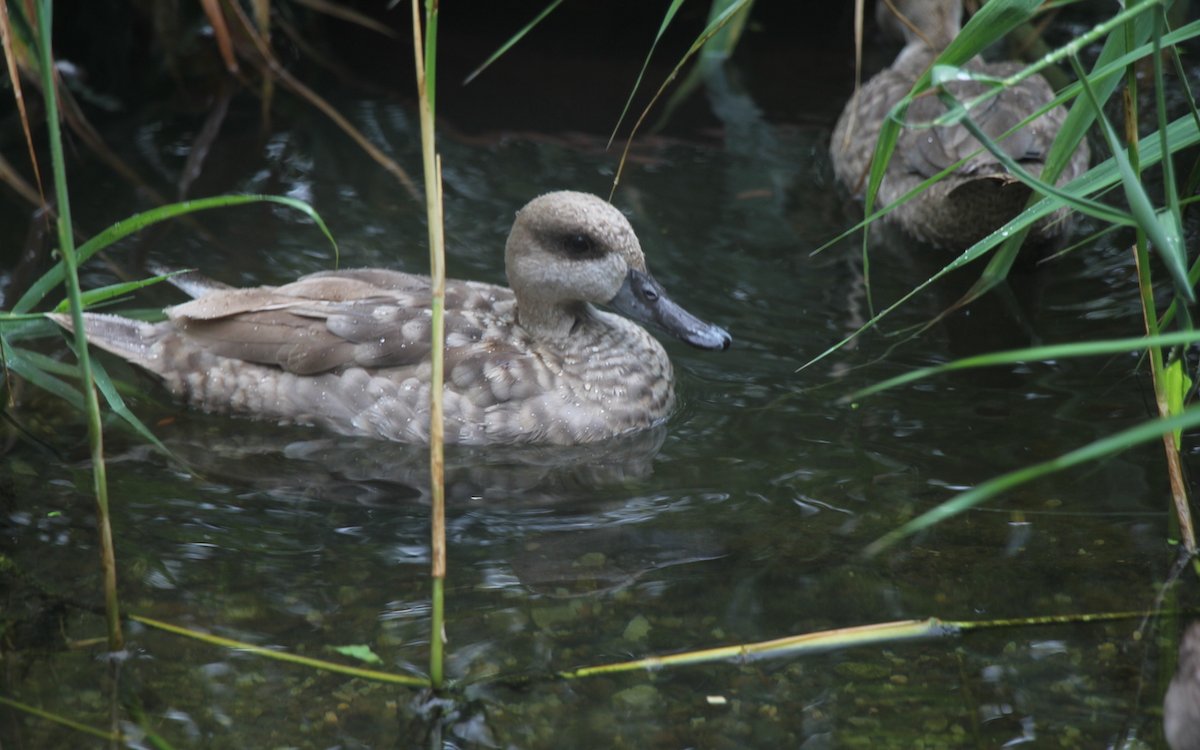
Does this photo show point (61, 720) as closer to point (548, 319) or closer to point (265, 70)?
point (548, 319)

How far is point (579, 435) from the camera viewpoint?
486 cm

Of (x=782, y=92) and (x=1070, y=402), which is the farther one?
(x=782, y=92)

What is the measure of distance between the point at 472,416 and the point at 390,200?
1.93m

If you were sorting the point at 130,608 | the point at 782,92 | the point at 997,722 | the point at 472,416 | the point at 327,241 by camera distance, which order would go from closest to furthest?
the point at 997,722 → the point at 130,608 → the point at 472,416 → the point at 327,241 → the point at 782,92

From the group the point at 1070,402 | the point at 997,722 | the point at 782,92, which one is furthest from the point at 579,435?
the point at 782,92

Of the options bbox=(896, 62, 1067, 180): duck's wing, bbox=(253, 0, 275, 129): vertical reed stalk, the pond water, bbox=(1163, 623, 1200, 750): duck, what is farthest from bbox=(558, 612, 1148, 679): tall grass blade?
bbox=(253, 0, 275, 129): vertical reed stalk

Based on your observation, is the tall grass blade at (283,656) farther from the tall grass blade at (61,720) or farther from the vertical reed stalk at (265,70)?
the vertical reed stalk at (265,70)

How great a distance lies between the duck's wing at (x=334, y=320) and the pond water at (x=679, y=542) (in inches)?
10.9

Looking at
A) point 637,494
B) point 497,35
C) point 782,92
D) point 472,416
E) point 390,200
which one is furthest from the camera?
point 497,35

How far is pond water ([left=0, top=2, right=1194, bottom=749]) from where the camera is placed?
3289mm

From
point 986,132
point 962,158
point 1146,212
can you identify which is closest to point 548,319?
point 962,158

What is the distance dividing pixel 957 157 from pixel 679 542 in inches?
105

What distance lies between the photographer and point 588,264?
486cm

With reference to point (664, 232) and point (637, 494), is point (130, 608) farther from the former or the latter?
point (664, 232)
